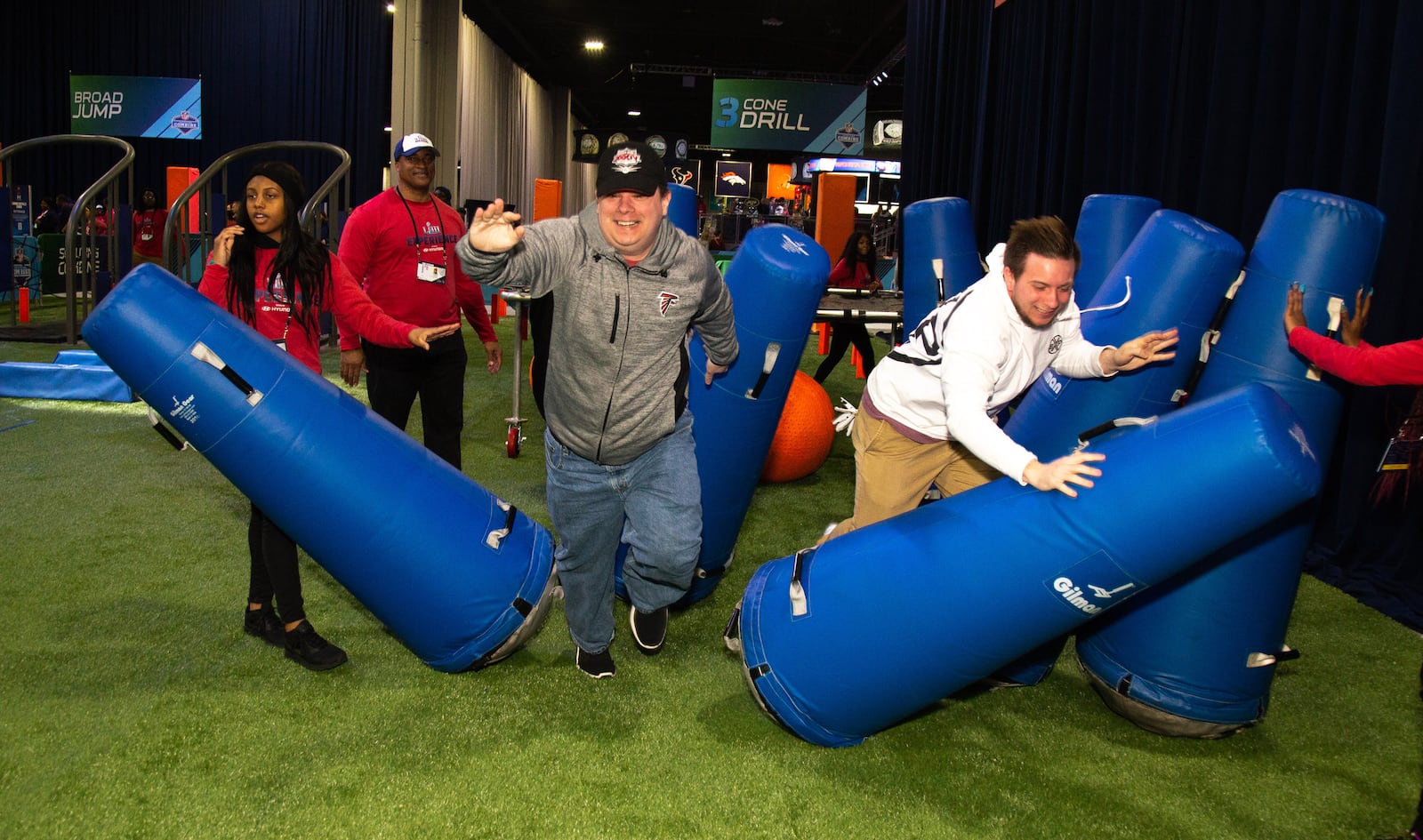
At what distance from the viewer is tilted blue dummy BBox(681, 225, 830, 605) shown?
3203 mm

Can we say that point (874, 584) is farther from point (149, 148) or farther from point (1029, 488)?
point (149, 148)

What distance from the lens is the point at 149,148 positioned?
19.7 m

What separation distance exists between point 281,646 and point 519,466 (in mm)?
2620

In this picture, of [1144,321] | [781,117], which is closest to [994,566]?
[1144,321]

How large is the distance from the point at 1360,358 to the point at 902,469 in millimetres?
1257

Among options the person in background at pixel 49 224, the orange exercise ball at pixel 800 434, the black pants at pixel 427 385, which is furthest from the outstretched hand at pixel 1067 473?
the person in background at pixel 49 224

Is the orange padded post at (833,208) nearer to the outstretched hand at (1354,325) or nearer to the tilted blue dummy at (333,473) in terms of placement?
the outstretched hand at (1354,325)

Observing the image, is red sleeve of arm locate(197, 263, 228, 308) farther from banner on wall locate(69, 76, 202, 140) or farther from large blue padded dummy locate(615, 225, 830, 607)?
banner on wall locate(69, 76, 202, 140)

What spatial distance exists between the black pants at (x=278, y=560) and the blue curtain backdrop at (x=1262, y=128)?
4.12m

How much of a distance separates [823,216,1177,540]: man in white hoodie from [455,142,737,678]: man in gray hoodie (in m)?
0.56

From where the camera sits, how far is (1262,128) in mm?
5012

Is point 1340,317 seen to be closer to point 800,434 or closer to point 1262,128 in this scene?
point 1262,128

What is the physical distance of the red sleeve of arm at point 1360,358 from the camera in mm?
2572

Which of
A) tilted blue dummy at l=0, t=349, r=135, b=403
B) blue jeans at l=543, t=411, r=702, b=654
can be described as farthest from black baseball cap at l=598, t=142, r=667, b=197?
tilted blue dummy at l=0, t=349, r=135, b=403
